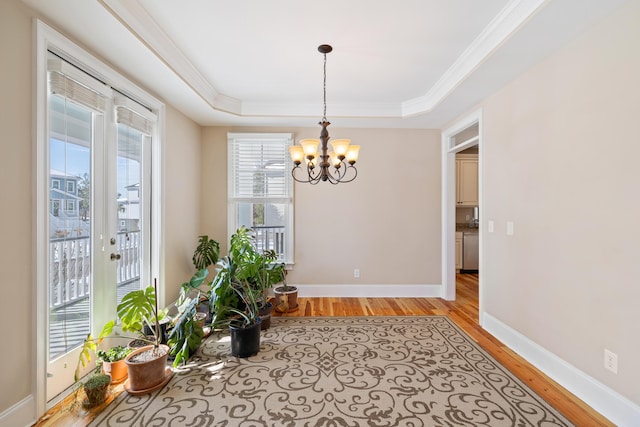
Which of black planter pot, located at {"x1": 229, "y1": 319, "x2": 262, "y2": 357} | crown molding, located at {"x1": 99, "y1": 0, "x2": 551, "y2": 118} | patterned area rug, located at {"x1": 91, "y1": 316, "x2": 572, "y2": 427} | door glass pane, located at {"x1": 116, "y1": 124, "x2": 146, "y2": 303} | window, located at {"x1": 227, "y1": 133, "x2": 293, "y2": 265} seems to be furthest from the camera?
window, located at {"x1": 227, "y1": 133, "x2": 293, "y2": 265}

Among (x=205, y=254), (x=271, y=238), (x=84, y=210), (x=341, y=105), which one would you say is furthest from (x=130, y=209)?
(x=341, y=105)

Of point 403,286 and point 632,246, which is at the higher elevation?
point 632,246

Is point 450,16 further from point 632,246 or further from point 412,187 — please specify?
point 412,187

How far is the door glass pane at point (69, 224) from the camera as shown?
196 centimetres

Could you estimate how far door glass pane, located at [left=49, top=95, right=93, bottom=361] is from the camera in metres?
1.96

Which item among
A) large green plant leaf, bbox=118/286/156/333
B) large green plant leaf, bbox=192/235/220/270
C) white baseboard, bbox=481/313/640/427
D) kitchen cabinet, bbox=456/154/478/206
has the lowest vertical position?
white baseboard, bbox=481/313/640/427

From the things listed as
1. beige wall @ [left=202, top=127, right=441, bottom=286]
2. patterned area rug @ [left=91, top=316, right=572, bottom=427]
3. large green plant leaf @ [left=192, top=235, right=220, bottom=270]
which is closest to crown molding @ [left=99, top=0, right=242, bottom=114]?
beige wall @ [left=202, top=127, right=441, bottom=286]

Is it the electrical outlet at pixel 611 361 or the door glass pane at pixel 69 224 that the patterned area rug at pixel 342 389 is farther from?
the door glass pane at pixel 69 224

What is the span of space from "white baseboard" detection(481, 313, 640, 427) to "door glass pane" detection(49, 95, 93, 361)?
367 cm

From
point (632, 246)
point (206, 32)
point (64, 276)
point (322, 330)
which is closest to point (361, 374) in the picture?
point (322, 330)

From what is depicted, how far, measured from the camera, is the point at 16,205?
1.67 metres

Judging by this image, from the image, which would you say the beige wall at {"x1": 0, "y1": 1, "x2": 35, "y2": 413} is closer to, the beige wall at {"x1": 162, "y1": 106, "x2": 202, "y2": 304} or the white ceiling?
the white ceiling

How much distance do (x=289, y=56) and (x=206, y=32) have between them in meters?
0.73

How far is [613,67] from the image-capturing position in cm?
180
